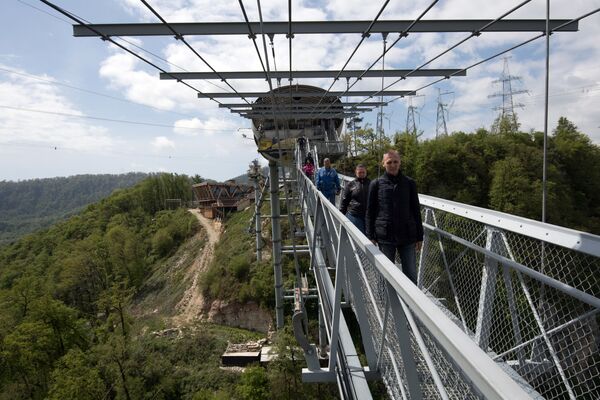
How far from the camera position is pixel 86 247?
34.0 m

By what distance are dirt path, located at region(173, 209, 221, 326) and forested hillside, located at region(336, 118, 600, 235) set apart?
47.0 ft

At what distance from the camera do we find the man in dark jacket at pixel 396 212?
10.1 feet

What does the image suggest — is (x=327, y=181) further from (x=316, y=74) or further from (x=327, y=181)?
(x=316, y=74)

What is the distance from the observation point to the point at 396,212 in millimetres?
3072

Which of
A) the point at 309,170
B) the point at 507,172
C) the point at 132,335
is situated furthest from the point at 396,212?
the point at 132,335

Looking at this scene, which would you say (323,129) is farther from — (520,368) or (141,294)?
(141,294)

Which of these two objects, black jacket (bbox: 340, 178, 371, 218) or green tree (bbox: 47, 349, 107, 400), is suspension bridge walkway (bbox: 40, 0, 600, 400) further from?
green tree (bbox: 47, 349, 107, 400)

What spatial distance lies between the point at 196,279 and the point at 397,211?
28.5 meters

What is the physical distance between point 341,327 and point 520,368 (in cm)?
149

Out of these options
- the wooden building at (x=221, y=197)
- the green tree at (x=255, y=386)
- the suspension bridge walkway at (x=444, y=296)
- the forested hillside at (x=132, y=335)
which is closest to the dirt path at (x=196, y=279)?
the forested hillside at (x=132, y=335)

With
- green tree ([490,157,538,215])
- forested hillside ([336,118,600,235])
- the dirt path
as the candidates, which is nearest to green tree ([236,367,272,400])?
the dirt path

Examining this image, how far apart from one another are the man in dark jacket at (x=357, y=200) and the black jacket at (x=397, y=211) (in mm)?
1281

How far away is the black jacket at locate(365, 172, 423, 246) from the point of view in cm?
306

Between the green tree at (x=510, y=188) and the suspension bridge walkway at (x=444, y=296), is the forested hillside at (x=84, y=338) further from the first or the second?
the green tree at (x=510, y=188)
